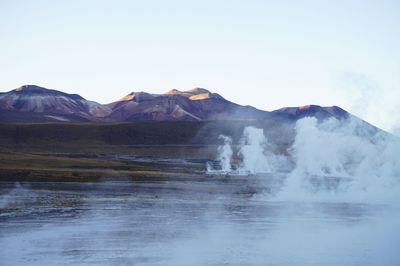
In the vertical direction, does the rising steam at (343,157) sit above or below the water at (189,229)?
above

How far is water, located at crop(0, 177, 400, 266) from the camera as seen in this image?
19.3m

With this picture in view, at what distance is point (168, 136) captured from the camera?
135750 millimetres

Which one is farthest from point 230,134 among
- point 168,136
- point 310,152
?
point 310,152

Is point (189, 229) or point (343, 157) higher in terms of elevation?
point (343, 157)

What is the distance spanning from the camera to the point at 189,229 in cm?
2559

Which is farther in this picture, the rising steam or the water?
the rising steam

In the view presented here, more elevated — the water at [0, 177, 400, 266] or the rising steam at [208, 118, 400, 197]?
the rising steam at [208, 118, 400, 197]

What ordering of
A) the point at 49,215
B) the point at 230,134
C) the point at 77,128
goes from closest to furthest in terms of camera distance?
the point at 49,215, the point at 77,128, the point at 230,134

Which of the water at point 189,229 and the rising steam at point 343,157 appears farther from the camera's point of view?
the rising steam at point 343,157

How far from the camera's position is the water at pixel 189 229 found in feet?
63.5

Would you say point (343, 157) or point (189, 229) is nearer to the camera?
point (189, 229)

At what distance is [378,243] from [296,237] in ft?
10.9

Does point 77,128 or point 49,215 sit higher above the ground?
point 77,128

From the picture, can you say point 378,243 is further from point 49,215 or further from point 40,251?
point 49,215
